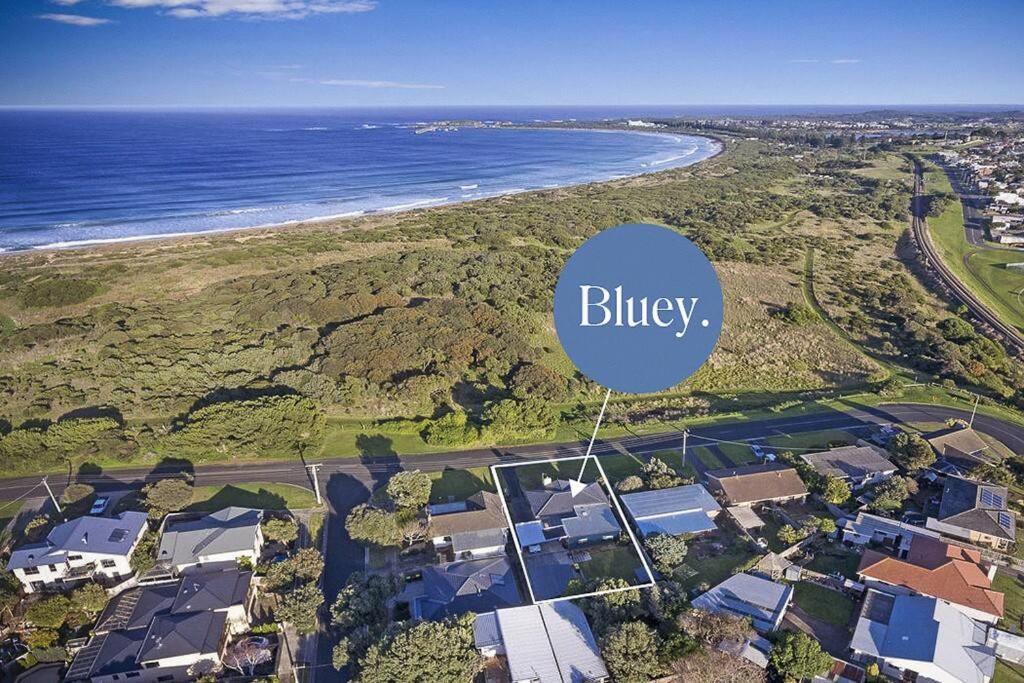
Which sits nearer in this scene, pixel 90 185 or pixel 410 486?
pixel 410 486

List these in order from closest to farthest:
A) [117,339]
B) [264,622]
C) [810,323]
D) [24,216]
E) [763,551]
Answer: [264,622], [763,551], [117,339], [810,323], [24,216]

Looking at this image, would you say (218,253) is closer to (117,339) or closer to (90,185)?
(117,339)

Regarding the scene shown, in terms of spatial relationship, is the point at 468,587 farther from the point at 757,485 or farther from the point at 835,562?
the point at 835,562

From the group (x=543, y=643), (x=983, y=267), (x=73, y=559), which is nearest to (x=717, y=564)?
(x=543, y=643)

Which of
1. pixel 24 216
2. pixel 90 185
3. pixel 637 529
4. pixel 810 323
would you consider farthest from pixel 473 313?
pixel 90 185

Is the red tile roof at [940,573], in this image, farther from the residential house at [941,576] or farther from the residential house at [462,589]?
the residential house at [462,589]

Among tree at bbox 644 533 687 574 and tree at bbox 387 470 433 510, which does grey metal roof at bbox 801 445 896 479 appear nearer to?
tree at bbox 644 533 687 574

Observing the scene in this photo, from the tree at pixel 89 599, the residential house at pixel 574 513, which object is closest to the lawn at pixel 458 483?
Answer: the residential house at pixel 574 513
